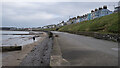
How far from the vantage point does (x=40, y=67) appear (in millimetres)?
7203

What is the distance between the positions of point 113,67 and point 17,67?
6049 millimetres

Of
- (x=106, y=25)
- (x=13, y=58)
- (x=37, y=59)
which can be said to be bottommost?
(x=13, y=58)

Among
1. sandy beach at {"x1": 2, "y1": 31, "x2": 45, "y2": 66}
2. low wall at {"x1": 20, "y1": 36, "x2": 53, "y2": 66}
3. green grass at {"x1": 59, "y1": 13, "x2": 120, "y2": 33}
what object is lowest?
sandy beach at {"x1": 2, "y1": 31, "x2": 45, "y2": 66}

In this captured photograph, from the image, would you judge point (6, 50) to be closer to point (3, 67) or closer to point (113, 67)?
point (3, 67)

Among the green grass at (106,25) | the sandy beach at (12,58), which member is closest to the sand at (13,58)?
the sandy beach at (12,58)

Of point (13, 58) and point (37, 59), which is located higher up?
point (37, 59)

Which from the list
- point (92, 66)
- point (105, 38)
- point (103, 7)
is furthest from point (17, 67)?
point (103, 7)

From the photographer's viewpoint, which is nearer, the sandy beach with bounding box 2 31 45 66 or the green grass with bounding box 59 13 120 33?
the sandy beach with bounding box 2 31 45 66

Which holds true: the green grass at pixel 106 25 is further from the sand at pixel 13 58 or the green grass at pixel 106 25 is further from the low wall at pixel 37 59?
the sand at pixel 13 58

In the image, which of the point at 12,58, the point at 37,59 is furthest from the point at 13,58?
the point at 37,59

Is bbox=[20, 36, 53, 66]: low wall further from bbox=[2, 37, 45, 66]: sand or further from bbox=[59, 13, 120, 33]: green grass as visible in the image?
bbox=[59, 13, 120, 33]: green grass

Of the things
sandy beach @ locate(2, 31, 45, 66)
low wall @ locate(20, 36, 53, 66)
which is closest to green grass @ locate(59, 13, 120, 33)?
low wall @ locate(20, 36, 53, 66)

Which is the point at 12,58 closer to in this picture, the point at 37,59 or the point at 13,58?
the point at 13,58

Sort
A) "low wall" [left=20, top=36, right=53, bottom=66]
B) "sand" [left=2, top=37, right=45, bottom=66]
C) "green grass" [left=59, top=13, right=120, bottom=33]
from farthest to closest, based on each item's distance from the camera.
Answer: "green grass" [left=59, top=13, right=120, bottom=33], "sand" [left=2, top=37, right=45, bottom=66], "low wall" [left=20, top=36, right=53, bottom=66]
